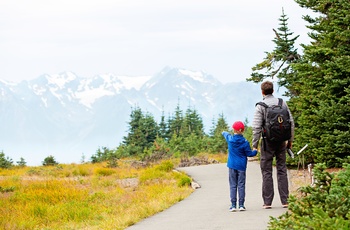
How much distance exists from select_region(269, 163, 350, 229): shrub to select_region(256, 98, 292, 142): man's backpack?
2.55 m

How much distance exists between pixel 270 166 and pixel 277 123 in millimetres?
908

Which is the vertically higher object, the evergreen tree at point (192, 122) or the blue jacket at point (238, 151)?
the evergreen tree at point (192, 122)

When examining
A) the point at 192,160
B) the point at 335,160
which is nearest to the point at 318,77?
the point at 335,160

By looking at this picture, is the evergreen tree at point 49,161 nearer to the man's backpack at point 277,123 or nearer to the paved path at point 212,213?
the paved path at point 212,213

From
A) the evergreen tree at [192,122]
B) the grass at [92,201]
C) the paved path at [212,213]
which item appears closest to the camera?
the paved path at [212,213]

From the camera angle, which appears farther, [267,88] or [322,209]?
[267,88]

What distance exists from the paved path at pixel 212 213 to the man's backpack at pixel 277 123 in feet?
4.24

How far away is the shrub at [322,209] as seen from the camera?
18.2 feet

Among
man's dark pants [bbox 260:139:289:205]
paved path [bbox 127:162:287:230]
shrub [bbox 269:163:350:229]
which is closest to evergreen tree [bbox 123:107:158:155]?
paved path [bbox 127:162:287:230]

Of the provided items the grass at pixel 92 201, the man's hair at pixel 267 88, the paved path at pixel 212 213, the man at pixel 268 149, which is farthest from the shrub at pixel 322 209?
the grass at pixel 92 201

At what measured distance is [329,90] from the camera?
16.6m

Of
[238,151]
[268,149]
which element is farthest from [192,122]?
[268,149]

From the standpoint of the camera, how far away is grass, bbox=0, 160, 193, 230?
11.8 meters

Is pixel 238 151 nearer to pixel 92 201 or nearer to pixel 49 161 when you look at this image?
pixel 92 201
